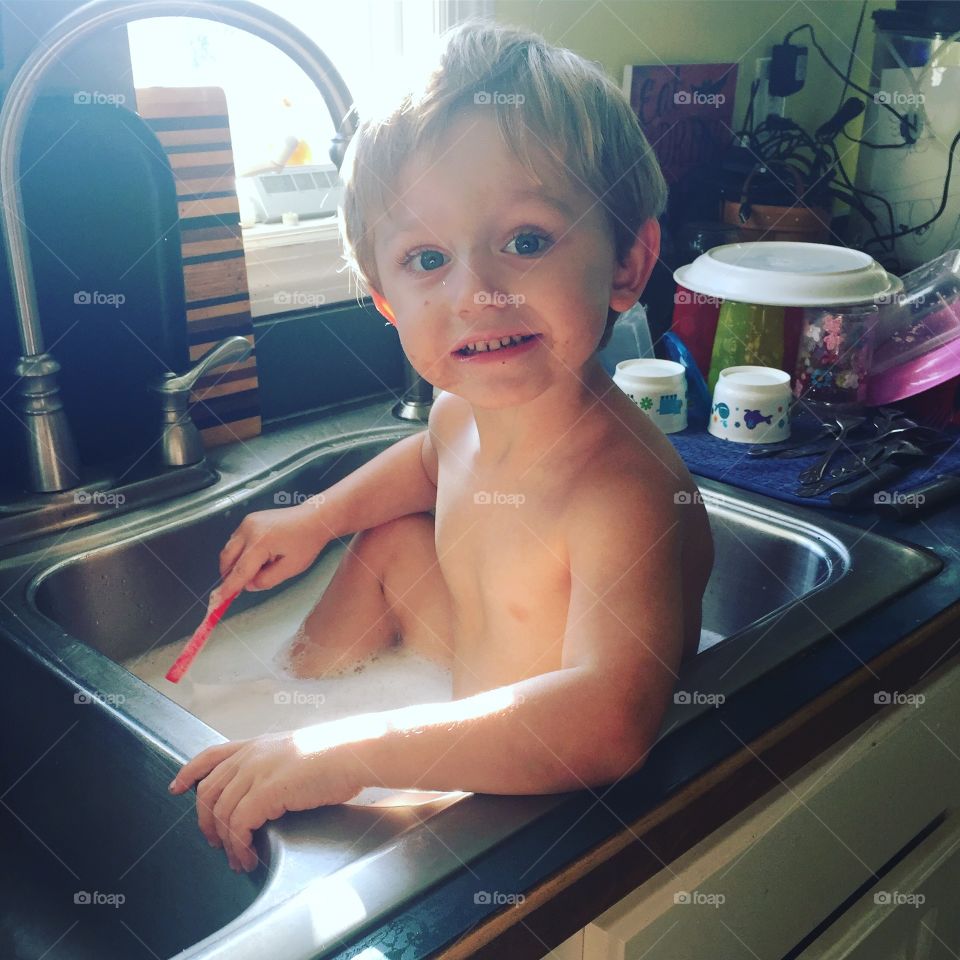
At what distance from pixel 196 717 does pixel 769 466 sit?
0.68m

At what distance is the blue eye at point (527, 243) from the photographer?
741 mm

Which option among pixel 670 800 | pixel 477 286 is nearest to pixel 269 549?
pixel 477 286

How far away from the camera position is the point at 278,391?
1.31 metres

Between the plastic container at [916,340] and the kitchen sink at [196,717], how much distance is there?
32cm

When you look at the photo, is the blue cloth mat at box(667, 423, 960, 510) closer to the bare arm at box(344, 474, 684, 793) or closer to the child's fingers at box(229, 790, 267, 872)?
the bare arm at box(344, 474, 684, 793)

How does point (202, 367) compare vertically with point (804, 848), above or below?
above

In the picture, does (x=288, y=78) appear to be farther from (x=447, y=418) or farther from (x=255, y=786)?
(x=255, y=786)

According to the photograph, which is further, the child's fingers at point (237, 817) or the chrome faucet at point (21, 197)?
the chrome faucet at point (21, 197)

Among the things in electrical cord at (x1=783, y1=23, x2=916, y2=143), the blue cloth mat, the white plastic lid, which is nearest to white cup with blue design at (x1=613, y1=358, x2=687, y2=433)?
the blue cloth mat

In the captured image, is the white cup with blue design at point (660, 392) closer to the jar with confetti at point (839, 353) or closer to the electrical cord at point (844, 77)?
the jar with confetti at point (839, 353)

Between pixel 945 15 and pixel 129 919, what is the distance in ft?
5.70

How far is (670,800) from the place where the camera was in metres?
0.61

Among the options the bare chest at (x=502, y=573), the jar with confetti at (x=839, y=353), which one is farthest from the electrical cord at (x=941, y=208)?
the bare chest at (x=502, y=573)

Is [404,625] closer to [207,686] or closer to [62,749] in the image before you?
[207,686]
